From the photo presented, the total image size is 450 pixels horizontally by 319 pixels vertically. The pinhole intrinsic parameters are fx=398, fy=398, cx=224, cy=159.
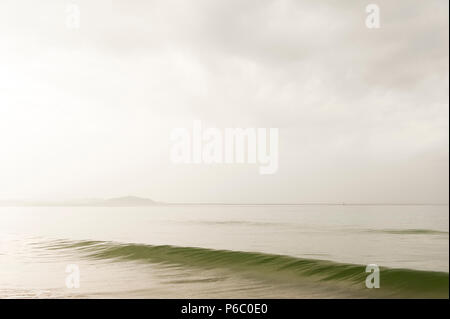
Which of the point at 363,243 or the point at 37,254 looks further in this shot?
the point at 363,243

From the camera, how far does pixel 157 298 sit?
31.4 feet

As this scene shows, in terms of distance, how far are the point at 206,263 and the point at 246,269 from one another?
1.87 m

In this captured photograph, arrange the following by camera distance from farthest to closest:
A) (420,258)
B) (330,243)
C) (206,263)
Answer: (330,243) → (420,258) → (206,263)
